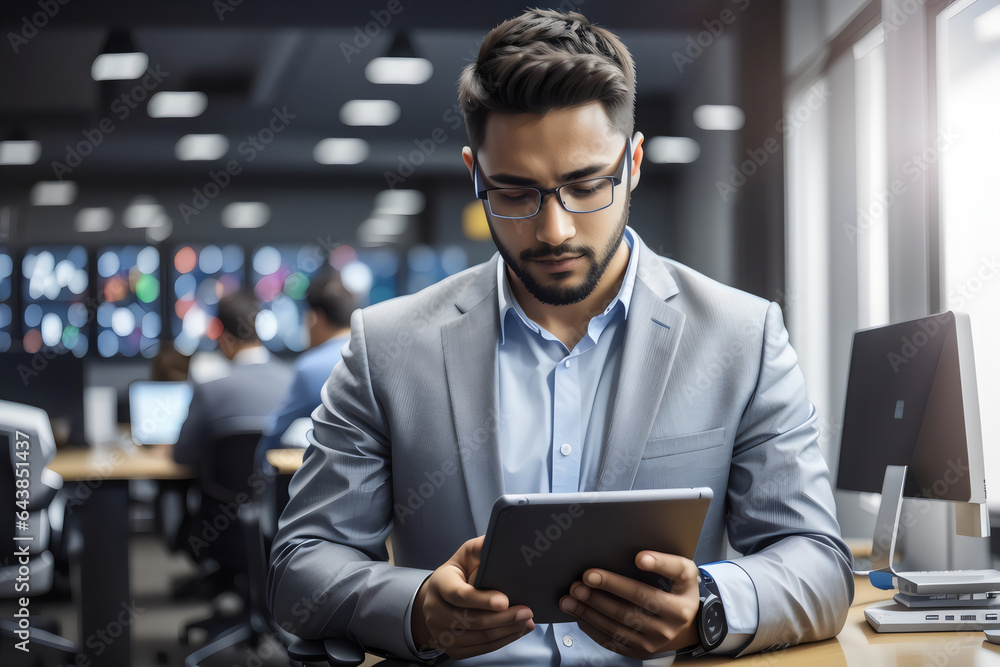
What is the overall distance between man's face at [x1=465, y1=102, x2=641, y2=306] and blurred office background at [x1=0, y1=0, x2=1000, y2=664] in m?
1.97

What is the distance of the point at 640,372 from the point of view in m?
1.40

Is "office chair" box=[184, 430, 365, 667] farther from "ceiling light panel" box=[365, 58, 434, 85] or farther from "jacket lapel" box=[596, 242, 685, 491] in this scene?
"ceiling light panel" box=[365, 58, 434, 85]

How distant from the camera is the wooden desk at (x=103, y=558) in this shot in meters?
3.55

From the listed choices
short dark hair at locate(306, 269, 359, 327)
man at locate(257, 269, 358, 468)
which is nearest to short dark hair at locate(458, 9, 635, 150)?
man at locate(257, 269, 358, 468)

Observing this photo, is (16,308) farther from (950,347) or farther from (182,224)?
(950,347)

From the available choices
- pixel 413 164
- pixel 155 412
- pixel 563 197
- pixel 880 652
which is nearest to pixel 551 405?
pixel 563 197

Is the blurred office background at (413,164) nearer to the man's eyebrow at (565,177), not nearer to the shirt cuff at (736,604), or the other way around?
the shirt cuff at (736,604)

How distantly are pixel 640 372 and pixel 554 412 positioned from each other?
167 millimetres

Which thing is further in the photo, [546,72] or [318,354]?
[318,354]

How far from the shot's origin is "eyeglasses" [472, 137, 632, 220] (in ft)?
4.39

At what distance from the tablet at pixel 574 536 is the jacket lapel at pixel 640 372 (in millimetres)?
255

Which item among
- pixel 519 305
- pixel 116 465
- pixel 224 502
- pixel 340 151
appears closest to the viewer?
pixel 519 305

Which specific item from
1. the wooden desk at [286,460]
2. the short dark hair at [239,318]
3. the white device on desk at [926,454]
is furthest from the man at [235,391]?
the white device on desk at [926,454]

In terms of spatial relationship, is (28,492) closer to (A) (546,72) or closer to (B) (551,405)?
(B) (551,405)
